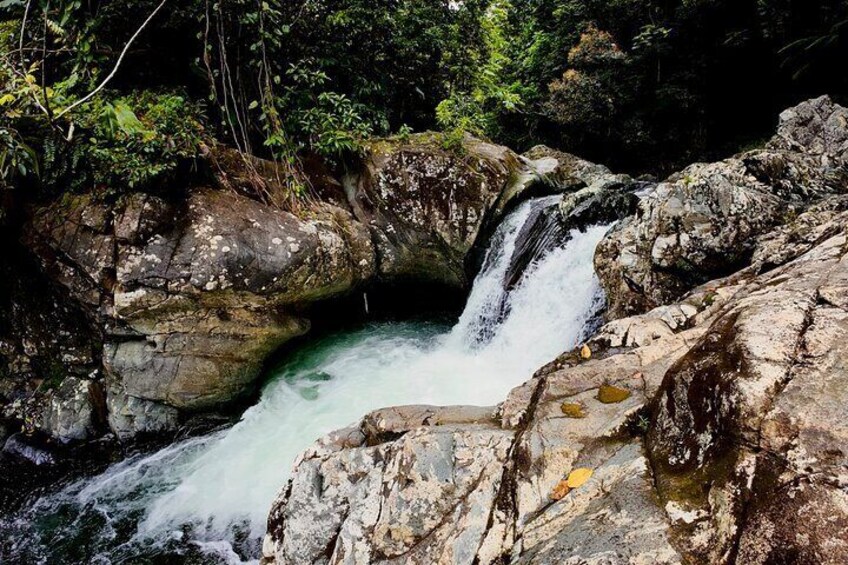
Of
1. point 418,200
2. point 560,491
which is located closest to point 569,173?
point 418,200

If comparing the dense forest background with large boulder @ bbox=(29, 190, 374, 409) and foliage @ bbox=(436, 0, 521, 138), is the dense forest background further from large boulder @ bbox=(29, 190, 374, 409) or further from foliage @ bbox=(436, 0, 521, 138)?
large boulder @ bbox=(29, 190, 374, 409)

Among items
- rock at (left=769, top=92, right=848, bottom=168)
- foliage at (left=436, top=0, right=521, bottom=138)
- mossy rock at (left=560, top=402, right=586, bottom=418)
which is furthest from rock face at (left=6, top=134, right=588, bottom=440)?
rock at (left=769, top=92, right=848, bottom=168)

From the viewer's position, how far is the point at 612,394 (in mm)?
3098

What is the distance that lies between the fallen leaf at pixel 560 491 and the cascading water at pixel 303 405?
4127 mm

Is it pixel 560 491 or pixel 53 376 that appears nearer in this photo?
pixel 560 491

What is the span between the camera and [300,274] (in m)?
7.36

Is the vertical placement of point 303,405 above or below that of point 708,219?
below

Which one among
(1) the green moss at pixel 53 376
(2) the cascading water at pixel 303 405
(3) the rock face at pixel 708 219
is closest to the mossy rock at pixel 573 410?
(3) the rock face at pixel 708 219

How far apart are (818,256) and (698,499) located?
8.56 feet

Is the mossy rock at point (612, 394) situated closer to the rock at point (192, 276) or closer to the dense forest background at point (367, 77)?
the dense forest background at point (367, 77)

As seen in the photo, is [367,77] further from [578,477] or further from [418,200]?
[578,477]

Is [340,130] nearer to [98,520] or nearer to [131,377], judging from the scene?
[131,377]

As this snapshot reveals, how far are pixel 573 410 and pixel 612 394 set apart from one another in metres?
0.31

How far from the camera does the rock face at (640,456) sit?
6.06 ft
